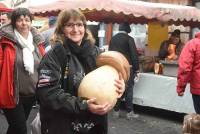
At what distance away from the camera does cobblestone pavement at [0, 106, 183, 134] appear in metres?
7.52

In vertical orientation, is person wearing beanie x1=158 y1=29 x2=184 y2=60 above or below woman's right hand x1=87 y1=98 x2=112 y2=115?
below

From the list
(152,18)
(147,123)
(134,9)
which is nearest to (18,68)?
(147,123)

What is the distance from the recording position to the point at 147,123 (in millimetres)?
8211

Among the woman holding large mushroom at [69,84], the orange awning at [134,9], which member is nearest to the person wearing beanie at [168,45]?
the orange awning at [134,9]

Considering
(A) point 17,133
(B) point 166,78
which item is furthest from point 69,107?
(B) point 166,78

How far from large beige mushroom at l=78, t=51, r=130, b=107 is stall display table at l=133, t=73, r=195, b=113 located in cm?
524

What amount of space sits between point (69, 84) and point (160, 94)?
5783 millimetres

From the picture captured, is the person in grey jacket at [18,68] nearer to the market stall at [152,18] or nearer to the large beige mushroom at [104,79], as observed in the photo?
the large beige mushroom at [104,79]

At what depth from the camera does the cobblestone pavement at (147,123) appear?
24.7ft

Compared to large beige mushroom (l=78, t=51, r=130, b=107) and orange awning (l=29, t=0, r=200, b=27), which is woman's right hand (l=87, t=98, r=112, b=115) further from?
orange awning (l=29, t=0, r=200, b=27)

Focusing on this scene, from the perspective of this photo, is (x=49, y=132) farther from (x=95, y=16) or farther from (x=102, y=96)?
(x=95, y=16)

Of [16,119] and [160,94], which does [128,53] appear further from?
[16,119]

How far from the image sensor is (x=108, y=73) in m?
2.95

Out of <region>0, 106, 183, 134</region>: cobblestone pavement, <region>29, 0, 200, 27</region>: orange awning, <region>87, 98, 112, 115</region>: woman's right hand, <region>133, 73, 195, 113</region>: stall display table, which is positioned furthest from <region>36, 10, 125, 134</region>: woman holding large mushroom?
<region>29, 0, 200, 27</region>: orange awning
